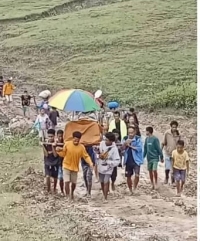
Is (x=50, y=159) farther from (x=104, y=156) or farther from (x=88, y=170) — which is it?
(x=104, y=156)

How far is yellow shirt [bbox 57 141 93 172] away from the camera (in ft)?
38.3

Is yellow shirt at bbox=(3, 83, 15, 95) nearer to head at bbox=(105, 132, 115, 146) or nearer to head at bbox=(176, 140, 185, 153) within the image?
head at bbox=(105, 132, 115, 146)

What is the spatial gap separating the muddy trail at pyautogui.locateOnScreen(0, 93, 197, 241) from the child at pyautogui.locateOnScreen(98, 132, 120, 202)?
484 millimetres

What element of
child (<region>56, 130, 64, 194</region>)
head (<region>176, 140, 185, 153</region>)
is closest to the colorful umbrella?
child (<region>56, 130, 64, 194</region>)

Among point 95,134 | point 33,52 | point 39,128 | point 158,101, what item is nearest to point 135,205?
point 95,134

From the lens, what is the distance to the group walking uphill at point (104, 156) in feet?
38.9

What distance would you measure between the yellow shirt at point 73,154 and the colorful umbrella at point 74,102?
1.32 metres

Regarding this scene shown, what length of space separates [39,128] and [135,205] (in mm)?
4765

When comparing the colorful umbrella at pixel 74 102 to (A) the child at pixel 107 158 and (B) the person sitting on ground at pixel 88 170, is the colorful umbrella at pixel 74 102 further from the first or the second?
(A) the child at pixel 107 158

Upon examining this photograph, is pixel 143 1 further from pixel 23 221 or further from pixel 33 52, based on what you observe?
pixel 23 221

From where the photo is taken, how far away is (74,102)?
516 inches

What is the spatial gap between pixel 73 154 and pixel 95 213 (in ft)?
3.69

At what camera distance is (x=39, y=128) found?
15984mm

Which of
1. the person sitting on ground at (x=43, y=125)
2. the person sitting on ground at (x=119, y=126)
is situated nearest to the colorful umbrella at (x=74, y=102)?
the person sitting on ground at (x=119, y=126)
